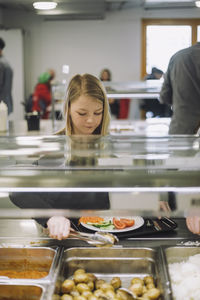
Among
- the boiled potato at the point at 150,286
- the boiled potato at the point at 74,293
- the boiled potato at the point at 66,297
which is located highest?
the boiled potato at the point at 150,286

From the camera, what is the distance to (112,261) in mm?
1701

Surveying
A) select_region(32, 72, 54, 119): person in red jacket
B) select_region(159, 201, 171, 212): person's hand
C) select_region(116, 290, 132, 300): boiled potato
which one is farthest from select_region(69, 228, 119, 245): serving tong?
select_region(32, 72, 54, 119): person in red jacket

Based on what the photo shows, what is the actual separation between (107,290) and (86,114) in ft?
3.44

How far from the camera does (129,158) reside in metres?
1.38

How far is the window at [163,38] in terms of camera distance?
32.6 ft

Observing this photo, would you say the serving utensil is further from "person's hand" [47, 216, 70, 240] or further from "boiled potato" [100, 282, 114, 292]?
"person's hand" [47, 216, 70, 240]

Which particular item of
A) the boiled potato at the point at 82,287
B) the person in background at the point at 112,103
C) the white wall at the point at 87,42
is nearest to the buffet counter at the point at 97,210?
the boiled potato at the point at 82,287

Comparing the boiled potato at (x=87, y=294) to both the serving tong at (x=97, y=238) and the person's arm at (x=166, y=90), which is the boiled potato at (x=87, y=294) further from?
the person's arm at (x=166, y=90)

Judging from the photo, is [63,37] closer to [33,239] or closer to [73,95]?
[73,95]

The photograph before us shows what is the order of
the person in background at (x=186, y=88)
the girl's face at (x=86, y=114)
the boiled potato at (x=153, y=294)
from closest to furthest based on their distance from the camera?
the boiled potato at (x=153, y=294)
the girl's face at (x=86, y=114)
the person in background at (x=186, y=88)

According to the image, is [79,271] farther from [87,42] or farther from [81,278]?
[87,42]

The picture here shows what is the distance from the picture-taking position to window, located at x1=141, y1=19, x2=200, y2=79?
9938 millimetres

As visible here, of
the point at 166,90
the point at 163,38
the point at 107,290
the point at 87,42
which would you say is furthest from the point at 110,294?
the point at 163,38

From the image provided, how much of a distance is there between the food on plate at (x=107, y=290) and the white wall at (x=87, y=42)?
8768 mm
